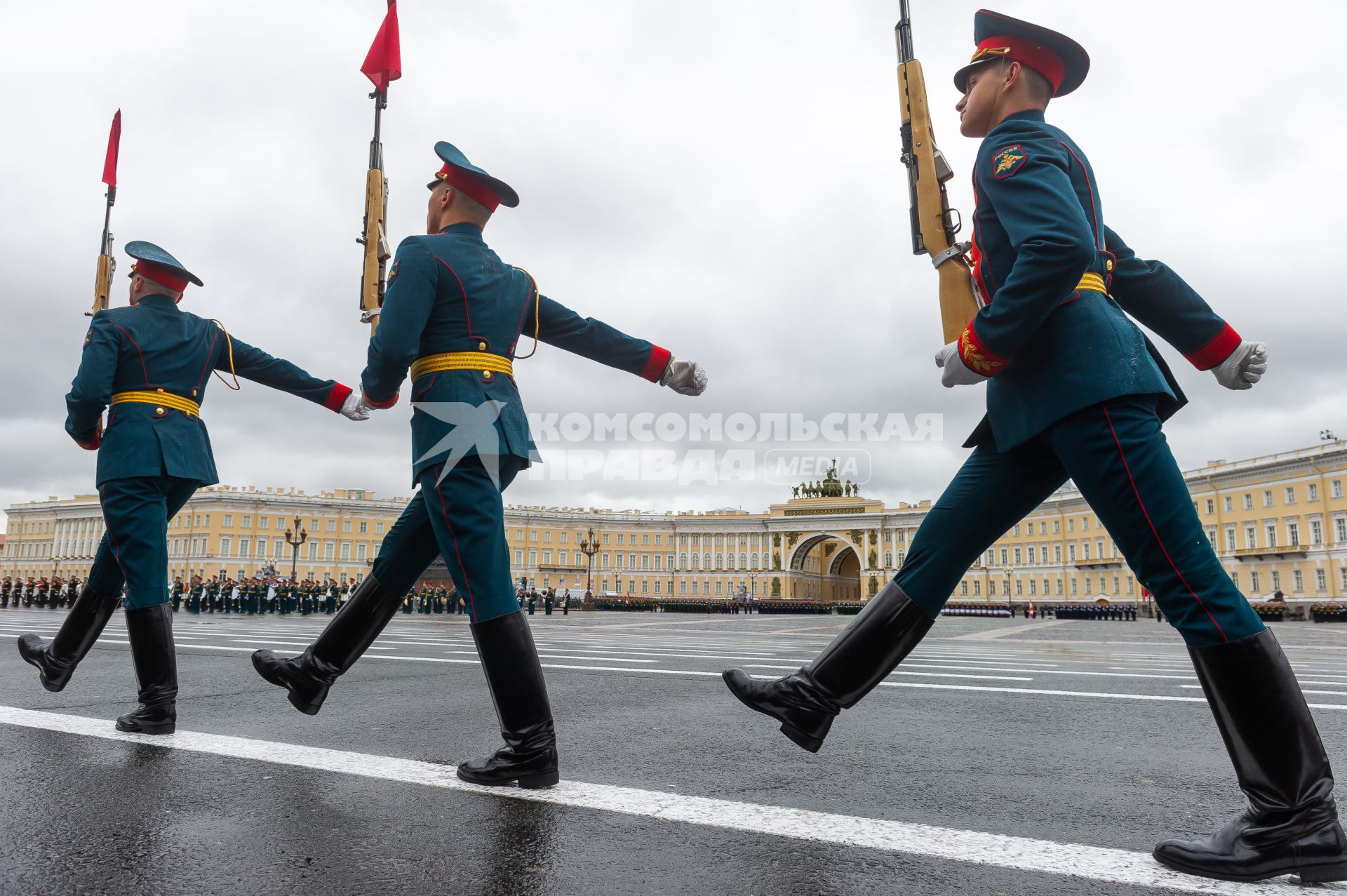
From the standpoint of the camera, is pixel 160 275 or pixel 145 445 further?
pixel 160 275

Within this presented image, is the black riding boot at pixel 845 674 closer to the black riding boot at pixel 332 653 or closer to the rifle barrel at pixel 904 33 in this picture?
the black riding boot at pixel 332 653

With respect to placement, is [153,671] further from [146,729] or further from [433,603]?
[433,603]

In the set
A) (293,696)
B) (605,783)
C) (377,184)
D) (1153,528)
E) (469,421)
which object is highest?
(377,184)

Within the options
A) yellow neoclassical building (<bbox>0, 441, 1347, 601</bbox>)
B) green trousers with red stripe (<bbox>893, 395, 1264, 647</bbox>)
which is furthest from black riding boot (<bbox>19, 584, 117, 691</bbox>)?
yellow neoclassical building (<bbox>0, 441, 1347, 601</bbox>)

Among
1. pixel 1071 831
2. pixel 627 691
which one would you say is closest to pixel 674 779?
pixel 1071 831

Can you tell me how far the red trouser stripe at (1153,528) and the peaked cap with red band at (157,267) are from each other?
4.00 m

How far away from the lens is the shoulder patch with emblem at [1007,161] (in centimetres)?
240

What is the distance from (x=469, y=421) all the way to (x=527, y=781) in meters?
1.15

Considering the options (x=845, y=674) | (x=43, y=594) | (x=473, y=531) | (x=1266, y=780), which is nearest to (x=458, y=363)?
(x=473, y=531)

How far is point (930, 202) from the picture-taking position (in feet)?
12.3

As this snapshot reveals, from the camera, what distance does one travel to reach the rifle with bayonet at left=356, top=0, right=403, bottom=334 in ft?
15.5

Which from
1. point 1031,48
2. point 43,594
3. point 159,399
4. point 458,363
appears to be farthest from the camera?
point 43,594

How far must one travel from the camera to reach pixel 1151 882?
6.09 feet

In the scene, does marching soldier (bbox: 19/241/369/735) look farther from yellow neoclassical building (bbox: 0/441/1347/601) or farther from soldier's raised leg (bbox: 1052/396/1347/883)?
yellow neoclassical building (bbox: 0/441/1347/601)
